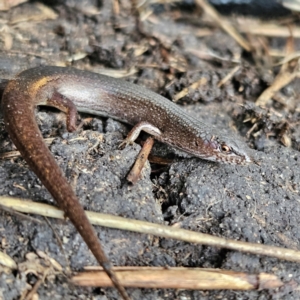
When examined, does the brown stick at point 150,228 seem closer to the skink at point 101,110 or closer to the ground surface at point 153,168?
the ground surface at point 153,168

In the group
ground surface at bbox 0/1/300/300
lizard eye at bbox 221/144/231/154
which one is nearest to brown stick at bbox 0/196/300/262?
ground surface at bbox 0/1/300/300

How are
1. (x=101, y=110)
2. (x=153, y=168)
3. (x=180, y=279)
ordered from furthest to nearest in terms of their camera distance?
(x=101, y=110), (x=153, y=168), (x=180, y=279)

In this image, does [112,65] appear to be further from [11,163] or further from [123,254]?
[123,254]

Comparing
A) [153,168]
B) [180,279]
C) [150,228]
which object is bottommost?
[153,168]

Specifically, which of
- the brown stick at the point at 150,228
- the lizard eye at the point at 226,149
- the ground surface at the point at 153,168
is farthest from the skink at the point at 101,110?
the brown stick at the point at 150,228

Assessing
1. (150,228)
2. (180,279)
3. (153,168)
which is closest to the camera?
(180,279)

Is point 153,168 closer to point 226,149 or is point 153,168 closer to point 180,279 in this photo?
point 226,149

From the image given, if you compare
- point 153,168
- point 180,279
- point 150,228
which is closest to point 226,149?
point 153,168
